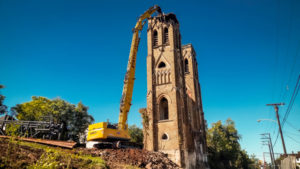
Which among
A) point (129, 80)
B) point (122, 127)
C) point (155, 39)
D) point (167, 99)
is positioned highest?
point (155, 39)

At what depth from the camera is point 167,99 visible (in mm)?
26078

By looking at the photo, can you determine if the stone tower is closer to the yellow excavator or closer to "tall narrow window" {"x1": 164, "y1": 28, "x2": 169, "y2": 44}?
"tall narrow window" {"x1": 164, "y1": 28, "x2": 169, "y2": 44}

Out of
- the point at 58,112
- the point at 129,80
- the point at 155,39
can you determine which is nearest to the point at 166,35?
the point at 155,39

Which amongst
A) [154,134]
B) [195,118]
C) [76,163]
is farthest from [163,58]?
[76,163]

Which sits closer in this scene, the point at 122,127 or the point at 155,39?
the point at 122,127

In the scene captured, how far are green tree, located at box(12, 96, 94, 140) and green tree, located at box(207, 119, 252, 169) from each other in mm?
28921

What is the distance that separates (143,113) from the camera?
85.5ft

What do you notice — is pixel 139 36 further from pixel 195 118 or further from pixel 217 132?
pixel 217 132

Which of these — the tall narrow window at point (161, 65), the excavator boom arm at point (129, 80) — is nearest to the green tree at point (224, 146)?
the tall narrow window at point (161, 65)

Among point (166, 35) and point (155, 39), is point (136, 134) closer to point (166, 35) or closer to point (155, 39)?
point (155, 39)

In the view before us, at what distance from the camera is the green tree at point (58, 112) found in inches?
1523

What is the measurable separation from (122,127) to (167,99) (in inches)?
298

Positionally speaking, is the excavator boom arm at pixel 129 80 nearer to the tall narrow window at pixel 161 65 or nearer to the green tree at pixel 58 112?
the tall narrow window at pixel 161 65

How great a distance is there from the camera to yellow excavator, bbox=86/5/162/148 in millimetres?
17906
